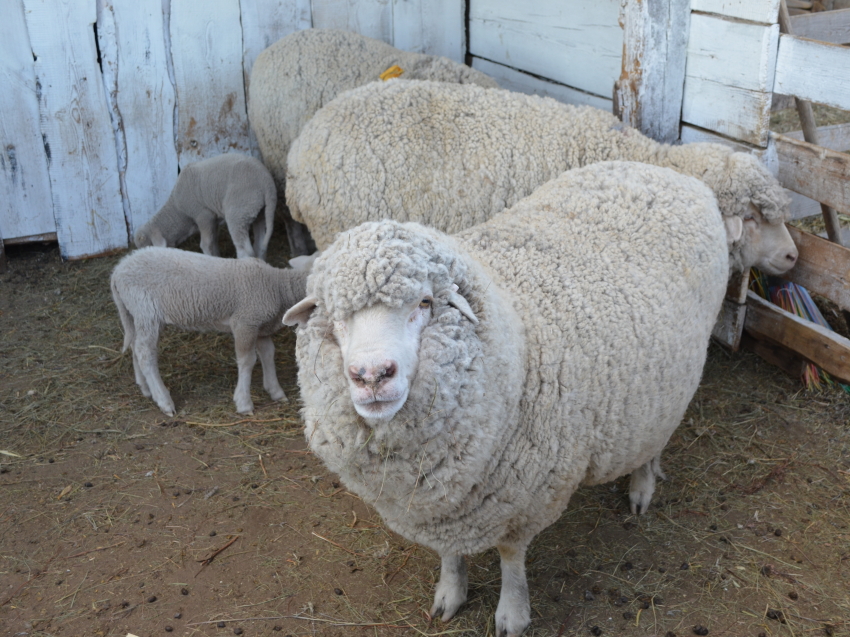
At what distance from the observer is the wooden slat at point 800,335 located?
4.02 meters

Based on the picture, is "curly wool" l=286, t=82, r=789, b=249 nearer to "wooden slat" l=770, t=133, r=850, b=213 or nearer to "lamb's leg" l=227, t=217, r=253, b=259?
"wooden slat" l=770, t=133, r=850, b=213

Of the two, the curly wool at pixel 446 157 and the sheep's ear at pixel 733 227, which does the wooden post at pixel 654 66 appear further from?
the sheep's ear at pixel 733 227

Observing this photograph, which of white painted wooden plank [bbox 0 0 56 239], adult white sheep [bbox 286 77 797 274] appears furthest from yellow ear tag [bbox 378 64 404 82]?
white painted wooden plank [bbox 0 0 56 239]

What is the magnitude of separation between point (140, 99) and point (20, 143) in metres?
0.89

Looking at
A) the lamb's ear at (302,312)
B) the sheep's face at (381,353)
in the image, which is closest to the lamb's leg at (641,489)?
the sheep's face at (381,353)

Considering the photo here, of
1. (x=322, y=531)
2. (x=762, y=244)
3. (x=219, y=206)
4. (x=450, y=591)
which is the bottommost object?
(x=322, y=531)

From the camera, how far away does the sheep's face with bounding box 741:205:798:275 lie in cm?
389

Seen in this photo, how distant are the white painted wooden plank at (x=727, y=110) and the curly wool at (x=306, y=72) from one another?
1.70 m

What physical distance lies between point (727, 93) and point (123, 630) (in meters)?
3.71

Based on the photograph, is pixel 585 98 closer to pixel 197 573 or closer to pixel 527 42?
pixel 527 42

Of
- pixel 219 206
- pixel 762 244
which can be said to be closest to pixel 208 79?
pixel 219 206

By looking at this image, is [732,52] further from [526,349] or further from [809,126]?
[526,349]

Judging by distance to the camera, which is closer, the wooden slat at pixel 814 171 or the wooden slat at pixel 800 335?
the wooden slat at pixel 814 171

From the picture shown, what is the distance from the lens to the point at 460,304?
2.25 metres
